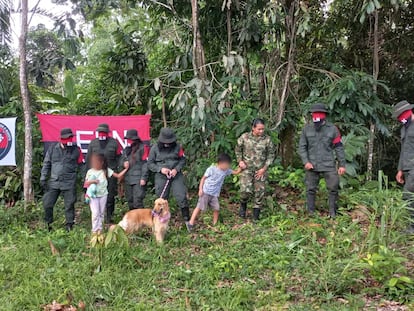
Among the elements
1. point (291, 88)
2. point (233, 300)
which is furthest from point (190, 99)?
point (233, 300)

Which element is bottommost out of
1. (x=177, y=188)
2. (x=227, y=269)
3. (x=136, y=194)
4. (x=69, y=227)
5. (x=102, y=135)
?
(x=227, y=269)

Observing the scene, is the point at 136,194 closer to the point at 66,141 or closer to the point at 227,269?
the point at 66,141

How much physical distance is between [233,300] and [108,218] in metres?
3.35

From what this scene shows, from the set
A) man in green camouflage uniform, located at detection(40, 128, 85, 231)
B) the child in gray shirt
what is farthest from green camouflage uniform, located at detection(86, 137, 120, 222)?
the child in gray shirt

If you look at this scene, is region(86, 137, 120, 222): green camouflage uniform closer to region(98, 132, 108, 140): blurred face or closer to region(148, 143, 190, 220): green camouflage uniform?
region(98, 132, 108, 140): blurred face

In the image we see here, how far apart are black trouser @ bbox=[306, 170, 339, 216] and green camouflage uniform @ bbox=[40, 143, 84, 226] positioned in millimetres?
3439

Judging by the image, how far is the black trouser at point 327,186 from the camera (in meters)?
5.87

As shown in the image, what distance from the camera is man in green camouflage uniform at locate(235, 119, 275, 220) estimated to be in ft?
19.9

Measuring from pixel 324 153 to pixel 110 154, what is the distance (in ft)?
10.5

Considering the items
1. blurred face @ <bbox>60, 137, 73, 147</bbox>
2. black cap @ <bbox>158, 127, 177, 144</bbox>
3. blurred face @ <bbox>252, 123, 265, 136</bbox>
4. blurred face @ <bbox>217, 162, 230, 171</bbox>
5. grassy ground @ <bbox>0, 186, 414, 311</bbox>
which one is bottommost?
grassy ground @ <bbox>0, 186, 414, 311</bbox>

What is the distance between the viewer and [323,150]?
5844mm

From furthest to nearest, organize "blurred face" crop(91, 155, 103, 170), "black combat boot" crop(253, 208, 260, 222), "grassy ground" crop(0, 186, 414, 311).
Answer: "black combat boot" crop(253, 208, 260, 222) → "blurred face" crop(91, 155, 103, 170) → "grassy ground" crop(0, 186, 414, 311)

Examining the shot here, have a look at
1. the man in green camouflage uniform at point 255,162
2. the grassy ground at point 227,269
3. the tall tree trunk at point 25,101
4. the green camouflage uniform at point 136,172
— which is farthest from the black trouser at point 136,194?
the tall tree trunk at point 25,101

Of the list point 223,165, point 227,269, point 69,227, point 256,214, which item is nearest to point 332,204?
point 256,214
